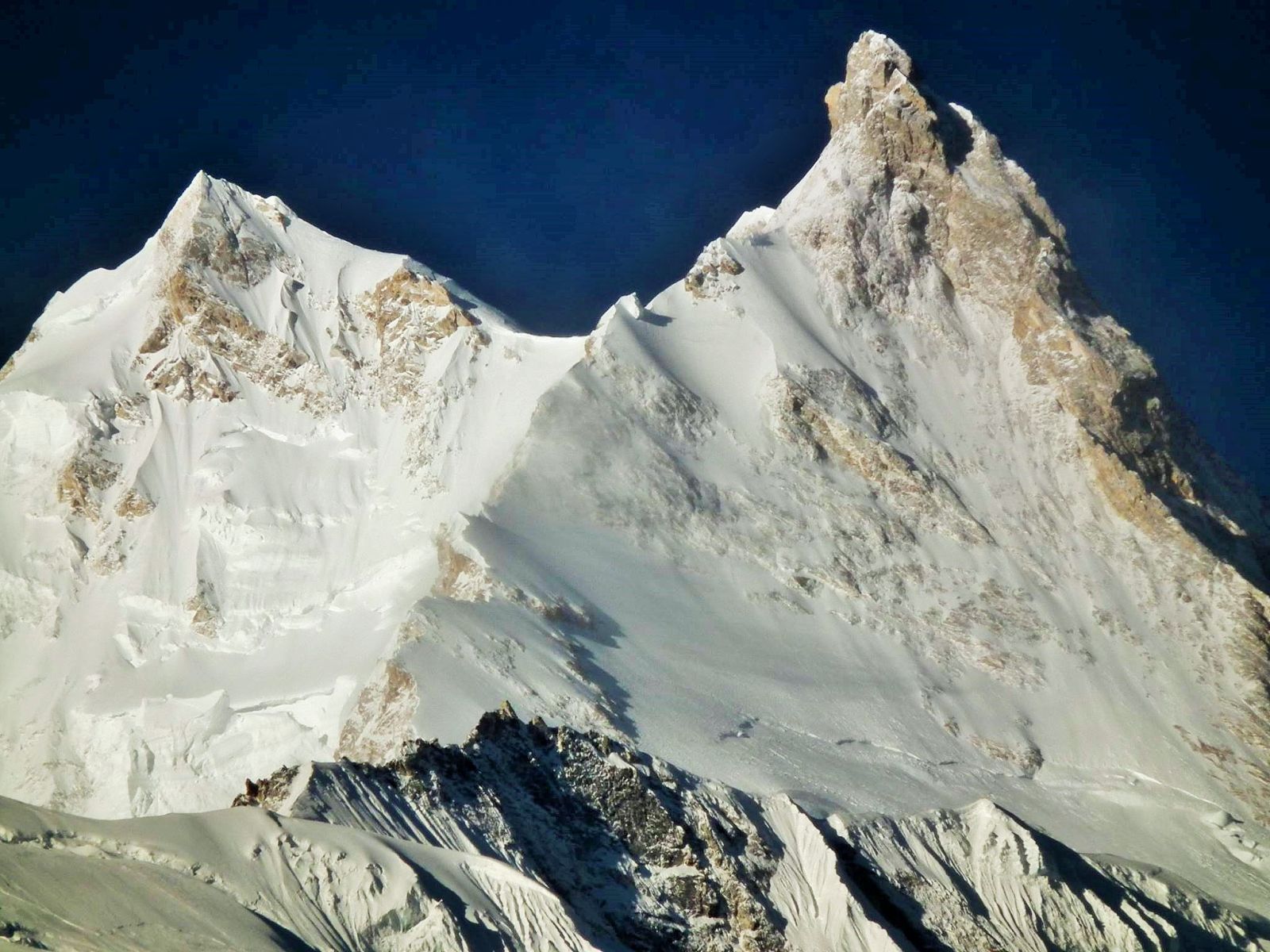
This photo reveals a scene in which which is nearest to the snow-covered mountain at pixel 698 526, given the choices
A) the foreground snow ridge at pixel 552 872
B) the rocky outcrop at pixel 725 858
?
the rocky outcrop at pixel 725 858

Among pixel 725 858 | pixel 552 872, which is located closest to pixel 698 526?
pixel 725 858

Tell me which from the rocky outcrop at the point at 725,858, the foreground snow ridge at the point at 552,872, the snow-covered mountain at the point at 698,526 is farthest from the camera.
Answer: the snow-covered mountain at the point at 698,526

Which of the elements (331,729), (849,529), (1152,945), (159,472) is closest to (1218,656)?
(849,529)

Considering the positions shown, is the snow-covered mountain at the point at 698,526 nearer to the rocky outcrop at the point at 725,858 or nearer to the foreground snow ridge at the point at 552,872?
the rocky outcrop at the point at 725,858

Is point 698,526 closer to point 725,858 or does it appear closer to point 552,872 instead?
point 725,858

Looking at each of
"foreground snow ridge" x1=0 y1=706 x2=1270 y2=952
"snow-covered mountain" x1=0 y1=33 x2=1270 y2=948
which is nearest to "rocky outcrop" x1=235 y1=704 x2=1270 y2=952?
"foreground snow ridge" x1=0 y1=706 x2=1270 y2=952

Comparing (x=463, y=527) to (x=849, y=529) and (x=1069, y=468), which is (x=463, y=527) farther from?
(x=1069, y=468)
